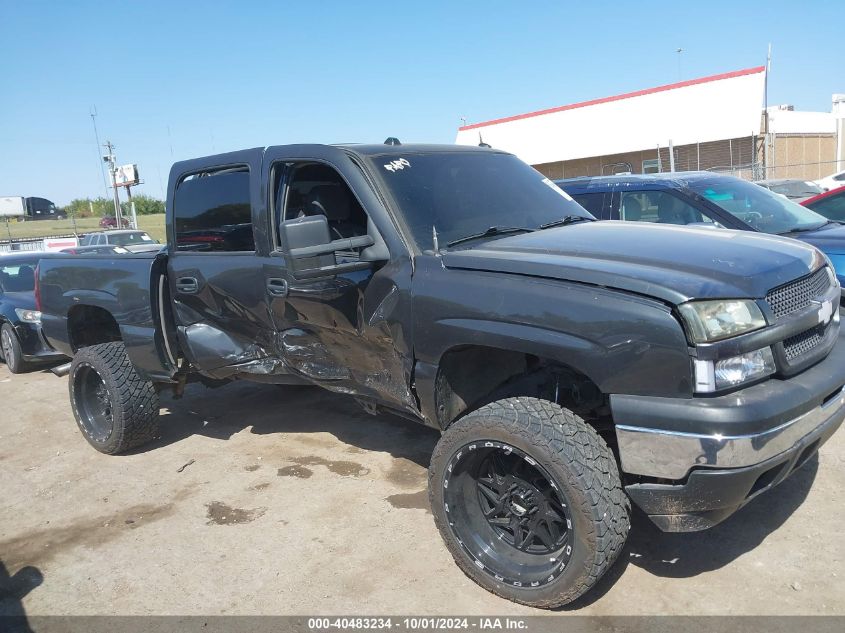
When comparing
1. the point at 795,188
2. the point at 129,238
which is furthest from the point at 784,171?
the point at 129,238

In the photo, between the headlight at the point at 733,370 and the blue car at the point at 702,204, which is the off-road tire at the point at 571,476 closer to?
the headlight at the point at 733,370

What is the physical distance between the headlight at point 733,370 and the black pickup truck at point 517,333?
0.03 ft

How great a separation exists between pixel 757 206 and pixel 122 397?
573 cm

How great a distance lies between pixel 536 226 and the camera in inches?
145

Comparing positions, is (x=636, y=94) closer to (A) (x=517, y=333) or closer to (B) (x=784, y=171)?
(B) (x=784, y=171)

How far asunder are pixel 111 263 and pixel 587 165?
90.7 feet

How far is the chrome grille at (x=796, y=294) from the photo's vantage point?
8.72ft

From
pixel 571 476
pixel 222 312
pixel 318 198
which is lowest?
pixel 571 476

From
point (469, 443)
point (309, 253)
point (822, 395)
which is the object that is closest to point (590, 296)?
point (469, 443)

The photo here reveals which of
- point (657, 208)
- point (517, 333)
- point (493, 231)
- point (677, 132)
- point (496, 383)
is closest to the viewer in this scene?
point (517, 333)

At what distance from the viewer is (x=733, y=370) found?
8.04 feet

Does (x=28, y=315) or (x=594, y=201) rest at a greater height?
(x=594, y=201)

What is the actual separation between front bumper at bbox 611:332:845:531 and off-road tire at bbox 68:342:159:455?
3.76m

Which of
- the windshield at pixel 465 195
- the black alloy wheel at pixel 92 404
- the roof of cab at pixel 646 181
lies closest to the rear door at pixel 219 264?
the windshield at pixel 465 195
